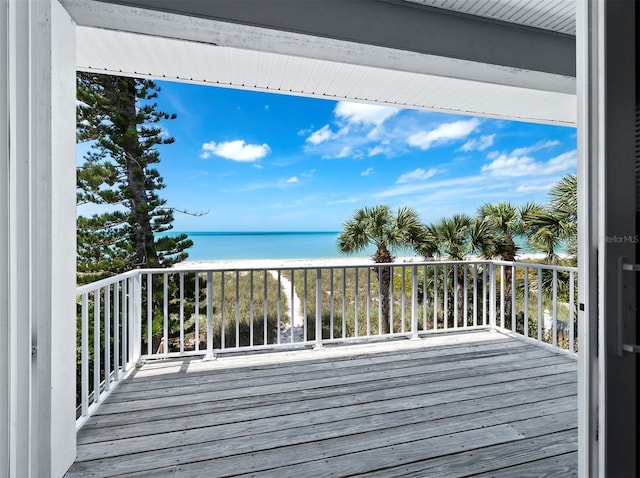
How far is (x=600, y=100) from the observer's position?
835 mm

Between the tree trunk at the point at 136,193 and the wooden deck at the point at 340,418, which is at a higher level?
the tree trunk at the point at 136,193

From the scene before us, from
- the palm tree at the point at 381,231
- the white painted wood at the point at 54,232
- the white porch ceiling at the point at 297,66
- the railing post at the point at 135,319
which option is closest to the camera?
the white painted wood at the point at 54,232

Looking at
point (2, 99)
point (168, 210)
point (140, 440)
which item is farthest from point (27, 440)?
point (168, 210)

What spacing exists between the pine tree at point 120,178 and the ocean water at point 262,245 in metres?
8.25

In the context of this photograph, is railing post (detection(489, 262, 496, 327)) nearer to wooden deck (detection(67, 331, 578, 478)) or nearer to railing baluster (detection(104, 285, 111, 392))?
wooden deck (detection(67, 331, 578, 478))

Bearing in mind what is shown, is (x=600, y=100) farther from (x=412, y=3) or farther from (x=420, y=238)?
(x=420, y=238)

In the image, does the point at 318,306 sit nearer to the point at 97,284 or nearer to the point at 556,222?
the point at 97,284

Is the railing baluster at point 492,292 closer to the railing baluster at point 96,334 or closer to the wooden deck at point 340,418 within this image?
the wooden deck at point 340,418

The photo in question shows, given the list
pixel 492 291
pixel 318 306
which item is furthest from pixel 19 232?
pixel 492 291

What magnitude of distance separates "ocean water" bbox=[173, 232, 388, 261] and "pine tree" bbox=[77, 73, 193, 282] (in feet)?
27.1

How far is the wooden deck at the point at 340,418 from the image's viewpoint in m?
1.65

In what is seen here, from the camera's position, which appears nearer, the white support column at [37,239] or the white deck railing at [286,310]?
the white support column at [37,239]

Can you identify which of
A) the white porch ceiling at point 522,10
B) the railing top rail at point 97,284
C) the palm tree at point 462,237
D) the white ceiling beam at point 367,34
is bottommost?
the railing top rail at point 97,284

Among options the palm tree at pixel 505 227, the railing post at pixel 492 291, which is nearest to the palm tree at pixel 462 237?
the palm tree at pixel 505 227
